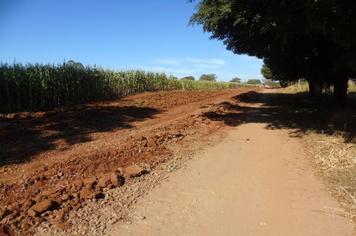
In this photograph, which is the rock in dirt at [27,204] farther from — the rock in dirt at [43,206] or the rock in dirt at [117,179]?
the rock in dirt at [117,179]

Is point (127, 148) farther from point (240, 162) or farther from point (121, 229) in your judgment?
point (121, 229)

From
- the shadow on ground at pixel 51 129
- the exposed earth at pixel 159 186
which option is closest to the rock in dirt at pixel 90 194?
the exposed earth at pixel 159 186

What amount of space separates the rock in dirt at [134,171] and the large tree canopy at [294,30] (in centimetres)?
658

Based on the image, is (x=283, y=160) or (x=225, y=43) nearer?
(x=283, y=160)

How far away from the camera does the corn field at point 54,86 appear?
20.0m

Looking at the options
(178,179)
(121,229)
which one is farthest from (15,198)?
(178,179)

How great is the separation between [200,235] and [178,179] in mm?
2492

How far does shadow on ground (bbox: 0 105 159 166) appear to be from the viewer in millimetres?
10070

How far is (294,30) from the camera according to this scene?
13.7 metres

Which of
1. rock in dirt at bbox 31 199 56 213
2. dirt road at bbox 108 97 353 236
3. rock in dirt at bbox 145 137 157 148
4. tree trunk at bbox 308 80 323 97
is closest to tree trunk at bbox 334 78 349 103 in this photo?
tree trunk at bbox 308 80 323 97

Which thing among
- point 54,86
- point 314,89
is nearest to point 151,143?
point 54,86

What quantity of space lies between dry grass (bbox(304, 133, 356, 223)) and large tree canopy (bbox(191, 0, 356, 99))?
3070 mm

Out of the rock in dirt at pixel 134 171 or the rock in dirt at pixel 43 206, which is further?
the rock in dirt at pixel 134 171

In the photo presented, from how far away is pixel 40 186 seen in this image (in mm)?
6844
